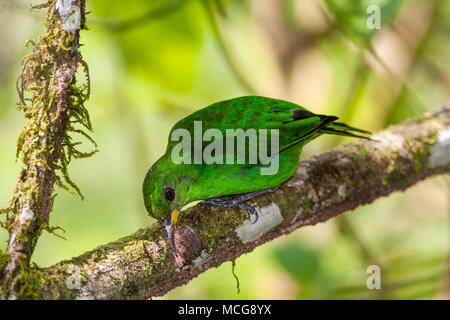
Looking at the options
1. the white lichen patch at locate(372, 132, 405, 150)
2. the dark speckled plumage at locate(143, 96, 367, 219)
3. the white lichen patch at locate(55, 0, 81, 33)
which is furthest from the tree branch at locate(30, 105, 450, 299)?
the white lichen patch at locate(55, 0, 81, 33)

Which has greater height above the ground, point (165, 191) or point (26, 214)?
point (165, 191)

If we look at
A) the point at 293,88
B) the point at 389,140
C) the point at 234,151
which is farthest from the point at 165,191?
the point at 293,88

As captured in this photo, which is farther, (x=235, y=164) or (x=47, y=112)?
(x=235, y=164)

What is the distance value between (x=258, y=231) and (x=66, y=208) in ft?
14.9

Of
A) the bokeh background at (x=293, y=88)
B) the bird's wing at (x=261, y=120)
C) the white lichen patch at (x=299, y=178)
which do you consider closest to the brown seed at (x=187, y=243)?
the bird's wing at (x=261, y=120)

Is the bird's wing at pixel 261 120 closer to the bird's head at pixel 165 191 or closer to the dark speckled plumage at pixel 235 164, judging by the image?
the dark speckled plumage at pixel 235 164

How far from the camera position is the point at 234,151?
3.57 m

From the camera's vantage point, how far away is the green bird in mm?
3418

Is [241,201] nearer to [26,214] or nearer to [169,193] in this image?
[169,193]

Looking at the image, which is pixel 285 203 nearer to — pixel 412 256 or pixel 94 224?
pixel 412 256

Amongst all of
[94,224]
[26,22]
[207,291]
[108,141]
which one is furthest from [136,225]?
[26,22]

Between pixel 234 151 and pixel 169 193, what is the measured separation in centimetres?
61

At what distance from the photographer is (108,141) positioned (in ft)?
26.0

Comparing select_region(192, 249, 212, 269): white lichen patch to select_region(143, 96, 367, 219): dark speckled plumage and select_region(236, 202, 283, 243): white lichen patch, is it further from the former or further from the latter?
select_region(143, 96, 367, 219): dark speckled plumage
